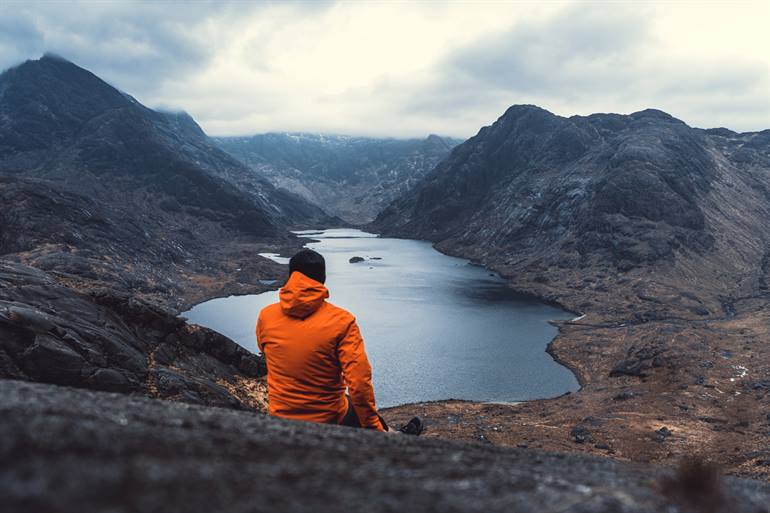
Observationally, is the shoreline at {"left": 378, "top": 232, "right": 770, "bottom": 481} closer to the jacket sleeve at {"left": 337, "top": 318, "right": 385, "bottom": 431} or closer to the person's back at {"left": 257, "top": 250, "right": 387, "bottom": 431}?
the jacket sleeve at {"left": 337, "top": 318, "right": 385, "bottom": 431}

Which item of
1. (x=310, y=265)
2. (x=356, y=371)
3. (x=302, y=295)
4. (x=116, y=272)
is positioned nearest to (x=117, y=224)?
(x=116, y=272)

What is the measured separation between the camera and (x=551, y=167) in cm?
19262

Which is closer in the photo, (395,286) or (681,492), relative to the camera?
(681,492)

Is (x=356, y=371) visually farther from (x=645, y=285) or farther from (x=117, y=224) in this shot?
(x=117, y=224)

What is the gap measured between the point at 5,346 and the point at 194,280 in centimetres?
10018

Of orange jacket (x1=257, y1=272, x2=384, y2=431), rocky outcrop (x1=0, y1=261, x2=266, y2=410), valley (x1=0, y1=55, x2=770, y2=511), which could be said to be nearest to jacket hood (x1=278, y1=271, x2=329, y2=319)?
orange jacket (x1=257, y1=272, x2=384, y2=431)

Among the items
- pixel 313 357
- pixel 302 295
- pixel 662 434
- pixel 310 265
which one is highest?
pixel 310 265

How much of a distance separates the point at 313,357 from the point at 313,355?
0.04m

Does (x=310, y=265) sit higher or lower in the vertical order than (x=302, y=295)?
higher

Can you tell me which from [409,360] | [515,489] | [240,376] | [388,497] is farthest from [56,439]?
[409,360]

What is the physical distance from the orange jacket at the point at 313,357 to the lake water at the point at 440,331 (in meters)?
42.9

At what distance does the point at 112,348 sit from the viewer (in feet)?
61.3

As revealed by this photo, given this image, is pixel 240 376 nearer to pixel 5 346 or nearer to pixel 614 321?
pixel 5 346

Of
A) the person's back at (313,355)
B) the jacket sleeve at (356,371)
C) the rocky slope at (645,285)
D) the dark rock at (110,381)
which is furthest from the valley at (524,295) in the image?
the person's back at (313,355)
